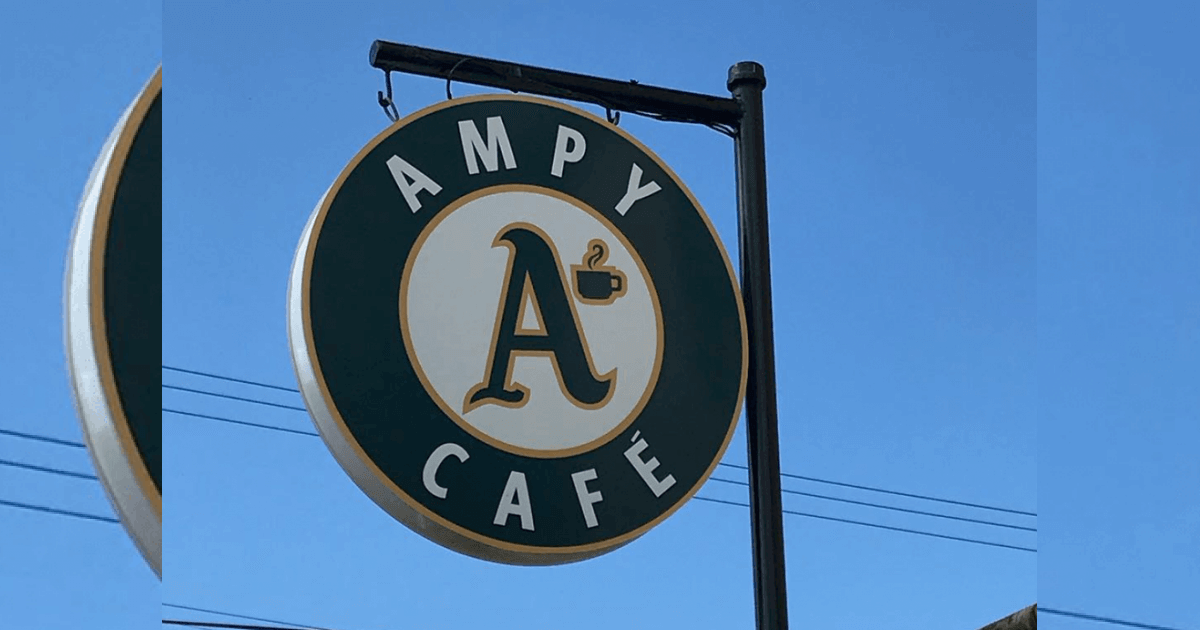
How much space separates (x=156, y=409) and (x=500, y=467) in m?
0.94

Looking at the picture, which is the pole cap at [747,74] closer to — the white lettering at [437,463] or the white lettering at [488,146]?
the white lettering at [488,146]

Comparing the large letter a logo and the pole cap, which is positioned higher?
the pole cap

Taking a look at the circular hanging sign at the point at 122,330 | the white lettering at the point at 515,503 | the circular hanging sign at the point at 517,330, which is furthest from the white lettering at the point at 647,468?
the circular hanging sign at the point at 122,330

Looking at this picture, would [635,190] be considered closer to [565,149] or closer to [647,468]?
[565,149]

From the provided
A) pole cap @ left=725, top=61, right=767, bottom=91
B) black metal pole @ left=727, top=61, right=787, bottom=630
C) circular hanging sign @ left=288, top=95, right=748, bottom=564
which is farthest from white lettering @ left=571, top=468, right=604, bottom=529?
pole cap @ left=725, top=61, right=767, bottom=91

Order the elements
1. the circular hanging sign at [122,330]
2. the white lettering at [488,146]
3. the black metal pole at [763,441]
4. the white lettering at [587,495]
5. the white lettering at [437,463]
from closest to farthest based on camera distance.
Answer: the circular hanging sign at [122,330]
the white lettering at [437,463]
the white lettering at [587,495]
the white lettering at [488,146]
the black metal pole at [763,441]

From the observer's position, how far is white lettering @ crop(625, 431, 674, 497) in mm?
1960

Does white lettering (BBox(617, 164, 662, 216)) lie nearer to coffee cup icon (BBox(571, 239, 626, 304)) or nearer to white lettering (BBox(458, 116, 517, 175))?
coffee cup icon (BBox(571, 239, 626, 304))

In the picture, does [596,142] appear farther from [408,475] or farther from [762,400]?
[408,475]

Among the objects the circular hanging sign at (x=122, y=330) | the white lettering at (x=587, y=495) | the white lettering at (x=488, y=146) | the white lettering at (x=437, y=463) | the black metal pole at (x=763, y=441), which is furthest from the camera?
the black metal pole at (x=763, y=441)

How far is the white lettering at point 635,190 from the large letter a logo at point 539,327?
16 cm

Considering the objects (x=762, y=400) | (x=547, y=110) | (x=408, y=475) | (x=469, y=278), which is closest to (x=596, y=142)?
(x=547, y=110)

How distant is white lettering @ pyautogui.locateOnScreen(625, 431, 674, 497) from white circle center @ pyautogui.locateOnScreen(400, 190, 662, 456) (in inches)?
1.7

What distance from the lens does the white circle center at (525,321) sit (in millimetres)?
1874
